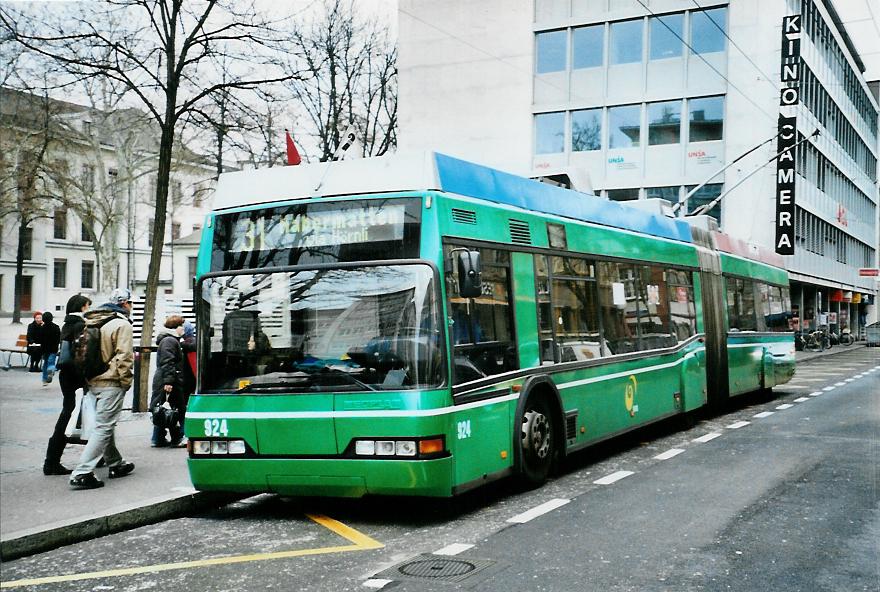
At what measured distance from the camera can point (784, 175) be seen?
38.1m

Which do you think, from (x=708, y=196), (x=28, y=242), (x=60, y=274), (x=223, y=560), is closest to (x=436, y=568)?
(x=223, y=560)

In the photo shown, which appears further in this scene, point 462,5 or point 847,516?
point 462,5

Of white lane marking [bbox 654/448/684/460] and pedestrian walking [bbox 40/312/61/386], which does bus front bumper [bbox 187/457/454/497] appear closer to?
white lane marking [bbox 654/448/684/460]

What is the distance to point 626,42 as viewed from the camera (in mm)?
38219

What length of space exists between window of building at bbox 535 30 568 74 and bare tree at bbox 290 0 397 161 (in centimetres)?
761

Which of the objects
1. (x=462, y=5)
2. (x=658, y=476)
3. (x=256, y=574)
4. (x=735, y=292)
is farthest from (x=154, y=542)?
(x=462, y=5)

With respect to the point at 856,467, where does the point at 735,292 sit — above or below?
above

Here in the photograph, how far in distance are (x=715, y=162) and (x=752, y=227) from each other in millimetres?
2967

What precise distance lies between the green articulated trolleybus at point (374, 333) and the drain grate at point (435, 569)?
1014 mm

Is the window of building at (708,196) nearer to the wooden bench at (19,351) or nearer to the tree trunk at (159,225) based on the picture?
the wooden bench at (19,351)

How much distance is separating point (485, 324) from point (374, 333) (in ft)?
3.92

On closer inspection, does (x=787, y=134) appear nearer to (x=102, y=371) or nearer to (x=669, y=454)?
(x=669, y=454)

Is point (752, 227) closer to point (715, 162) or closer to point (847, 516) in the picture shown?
point (715, 162)

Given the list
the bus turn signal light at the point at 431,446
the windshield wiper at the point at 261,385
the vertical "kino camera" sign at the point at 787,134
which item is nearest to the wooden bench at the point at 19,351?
the windshield wiper at the point at 261,385
